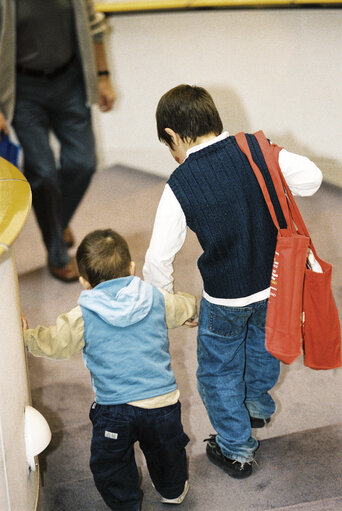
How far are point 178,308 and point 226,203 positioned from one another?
0.29 meters

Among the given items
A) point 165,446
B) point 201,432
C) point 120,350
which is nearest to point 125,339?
point 120,350

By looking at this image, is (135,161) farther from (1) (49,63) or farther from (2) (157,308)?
(2) (157,308)

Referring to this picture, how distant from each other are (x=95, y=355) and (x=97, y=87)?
5.57 feet

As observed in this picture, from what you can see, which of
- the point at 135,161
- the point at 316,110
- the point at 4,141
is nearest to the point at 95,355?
the point at 4,141

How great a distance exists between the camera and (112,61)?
429cm

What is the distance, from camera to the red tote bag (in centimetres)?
168

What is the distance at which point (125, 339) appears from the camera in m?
1.63

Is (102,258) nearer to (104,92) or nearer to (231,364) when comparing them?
(231,364)

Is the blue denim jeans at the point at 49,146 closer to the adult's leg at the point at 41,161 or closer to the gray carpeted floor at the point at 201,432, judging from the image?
the adult's leg at the point at 41,161

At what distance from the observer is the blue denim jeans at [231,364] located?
1.84 m

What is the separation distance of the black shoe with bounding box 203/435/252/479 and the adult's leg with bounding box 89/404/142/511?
285mm

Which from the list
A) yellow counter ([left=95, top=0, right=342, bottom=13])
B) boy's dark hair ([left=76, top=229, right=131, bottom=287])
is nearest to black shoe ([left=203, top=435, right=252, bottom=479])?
boy's dark hair ([left=76, top=229, right=131, bottom=287])

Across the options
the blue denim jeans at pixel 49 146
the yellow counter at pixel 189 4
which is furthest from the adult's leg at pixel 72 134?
the yellow counter at pixel 189 4

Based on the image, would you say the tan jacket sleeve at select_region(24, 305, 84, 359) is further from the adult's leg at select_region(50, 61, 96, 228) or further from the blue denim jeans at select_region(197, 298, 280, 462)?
the adult's leg at select_region(50, 61, 96, 228)
